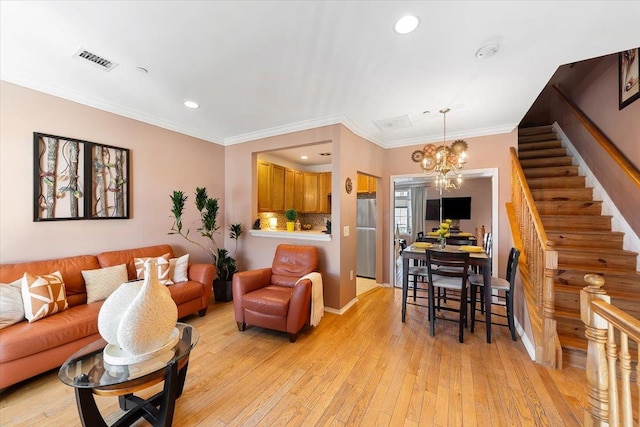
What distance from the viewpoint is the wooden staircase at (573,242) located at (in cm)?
239

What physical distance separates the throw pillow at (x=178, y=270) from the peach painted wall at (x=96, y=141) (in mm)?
599

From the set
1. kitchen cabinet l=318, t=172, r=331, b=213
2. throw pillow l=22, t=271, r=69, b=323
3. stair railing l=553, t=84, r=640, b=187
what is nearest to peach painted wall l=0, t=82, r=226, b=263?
throw pillow l=22, t=271, r=69, b=323

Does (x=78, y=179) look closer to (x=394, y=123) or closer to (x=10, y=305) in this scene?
(x=10, y=305)

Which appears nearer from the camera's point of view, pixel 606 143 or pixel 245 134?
pixel 606 143

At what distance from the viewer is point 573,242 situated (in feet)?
10.0

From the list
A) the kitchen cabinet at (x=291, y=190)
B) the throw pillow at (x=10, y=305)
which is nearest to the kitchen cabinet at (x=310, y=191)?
the kitchen cabinet at (x=291, y=190)

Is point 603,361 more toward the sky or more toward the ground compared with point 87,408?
more toward the sky

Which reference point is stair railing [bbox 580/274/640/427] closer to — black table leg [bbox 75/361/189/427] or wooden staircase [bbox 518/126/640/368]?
wooden staircase [bbox 518/126/640/368]

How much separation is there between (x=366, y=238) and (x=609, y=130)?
12.0 feet

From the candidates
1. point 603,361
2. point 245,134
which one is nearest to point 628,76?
→ point 603,361

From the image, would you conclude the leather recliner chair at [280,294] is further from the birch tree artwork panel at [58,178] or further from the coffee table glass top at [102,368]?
the birch tree artwork panel at [58,178]

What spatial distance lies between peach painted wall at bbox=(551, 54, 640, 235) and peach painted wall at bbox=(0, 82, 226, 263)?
5527 millimetres

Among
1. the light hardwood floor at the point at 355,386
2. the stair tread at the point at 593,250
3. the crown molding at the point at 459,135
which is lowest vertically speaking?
the light hardwood floor at the point at 355,386

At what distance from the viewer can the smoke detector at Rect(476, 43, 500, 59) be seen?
1.97 m
